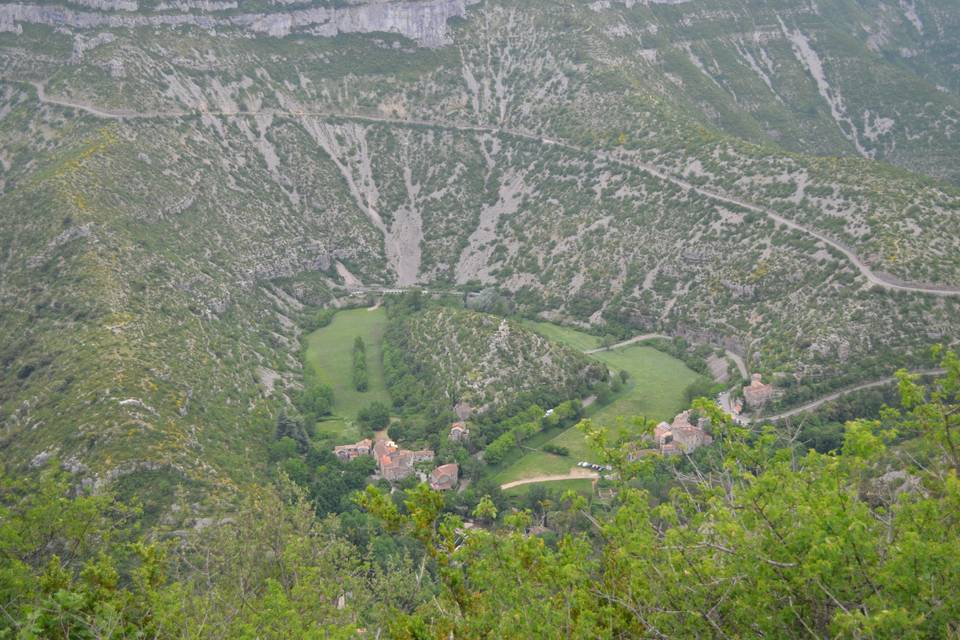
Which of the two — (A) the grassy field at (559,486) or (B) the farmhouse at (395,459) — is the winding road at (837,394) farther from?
(B) the farmhouse at (395,459)

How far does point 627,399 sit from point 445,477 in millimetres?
23303

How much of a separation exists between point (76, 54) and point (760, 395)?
106140 mm

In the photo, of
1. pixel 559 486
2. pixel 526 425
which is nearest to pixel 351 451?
pixel 526 425

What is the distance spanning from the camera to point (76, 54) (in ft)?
379

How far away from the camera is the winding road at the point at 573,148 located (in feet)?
267

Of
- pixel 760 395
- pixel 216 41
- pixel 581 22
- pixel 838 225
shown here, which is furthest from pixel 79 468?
pixel 581 22

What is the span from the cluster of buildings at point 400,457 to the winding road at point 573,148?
4690 centimetres

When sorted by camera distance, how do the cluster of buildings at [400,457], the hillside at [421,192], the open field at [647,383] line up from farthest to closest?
the open field at [647,383]
the hillside at [421,192]
the cluster of buildings at [400,457]

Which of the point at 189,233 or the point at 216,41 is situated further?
the point at 216,41

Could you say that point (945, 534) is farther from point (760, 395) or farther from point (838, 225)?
point (838, 225)

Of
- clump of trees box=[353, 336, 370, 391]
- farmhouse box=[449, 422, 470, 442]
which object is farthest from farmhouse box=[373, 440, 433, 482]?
clump of trees box=[353, 336, 370, 391]

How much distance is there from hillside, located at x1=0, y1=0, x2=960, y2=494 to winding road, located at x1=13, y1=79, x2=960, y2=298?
434mm

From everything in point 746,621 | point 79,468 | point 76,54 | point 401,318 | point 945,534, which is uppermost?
point 76,54

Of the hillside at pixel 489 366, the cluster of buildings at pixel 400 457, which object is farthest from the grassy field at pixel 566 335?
the cluster of buildings at pixel 400 457
